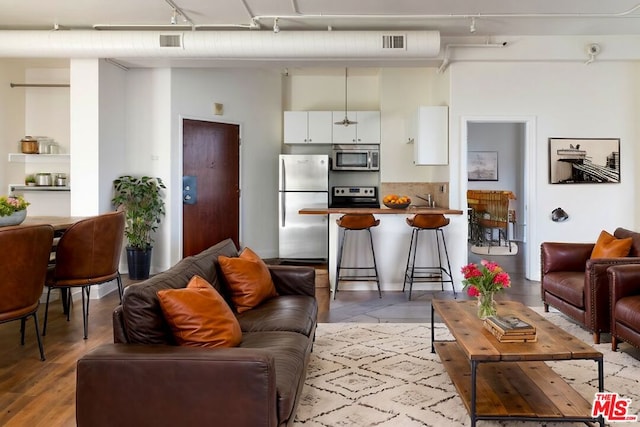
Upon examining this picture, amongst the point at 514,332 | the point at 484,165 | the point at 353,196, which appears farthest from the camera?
the point at 484,165

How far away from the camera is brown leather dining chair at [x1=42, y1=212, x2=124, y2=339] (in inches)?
143

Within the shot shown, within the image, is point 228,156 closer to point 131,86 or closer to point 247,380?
point 131,86

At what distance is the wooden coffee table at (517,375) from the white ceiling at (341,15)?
312 centimetres

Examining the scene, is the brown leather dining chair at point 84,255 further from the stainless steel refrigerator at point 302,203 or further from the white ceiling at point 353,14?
the stainless steel refrigerator at point 302,203

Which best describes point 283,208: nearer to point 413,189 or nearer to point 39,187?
point 413,189

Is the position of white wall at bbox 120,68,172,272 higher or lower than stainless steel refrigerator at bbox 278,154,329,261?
higher

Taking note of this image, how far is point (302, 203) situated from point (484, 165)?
190 inches

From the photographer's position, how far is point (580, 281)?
3713mm

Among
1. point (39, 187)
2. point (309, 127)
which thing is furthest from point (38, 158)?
point (309, 127)

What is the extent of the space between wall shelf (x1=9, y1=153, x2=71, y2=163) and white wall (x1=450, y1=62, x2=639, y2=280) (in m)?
4.82

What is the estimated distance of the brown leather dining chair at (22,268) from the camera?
2.83 meters

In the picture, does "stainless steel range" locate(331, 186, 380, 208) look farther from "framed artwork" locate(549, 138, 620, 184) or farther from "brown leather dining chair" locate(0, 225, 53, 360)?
"brown leather dining chair" locate(0, 225, 53, 360)

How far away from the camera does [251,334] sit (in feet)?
8.05
